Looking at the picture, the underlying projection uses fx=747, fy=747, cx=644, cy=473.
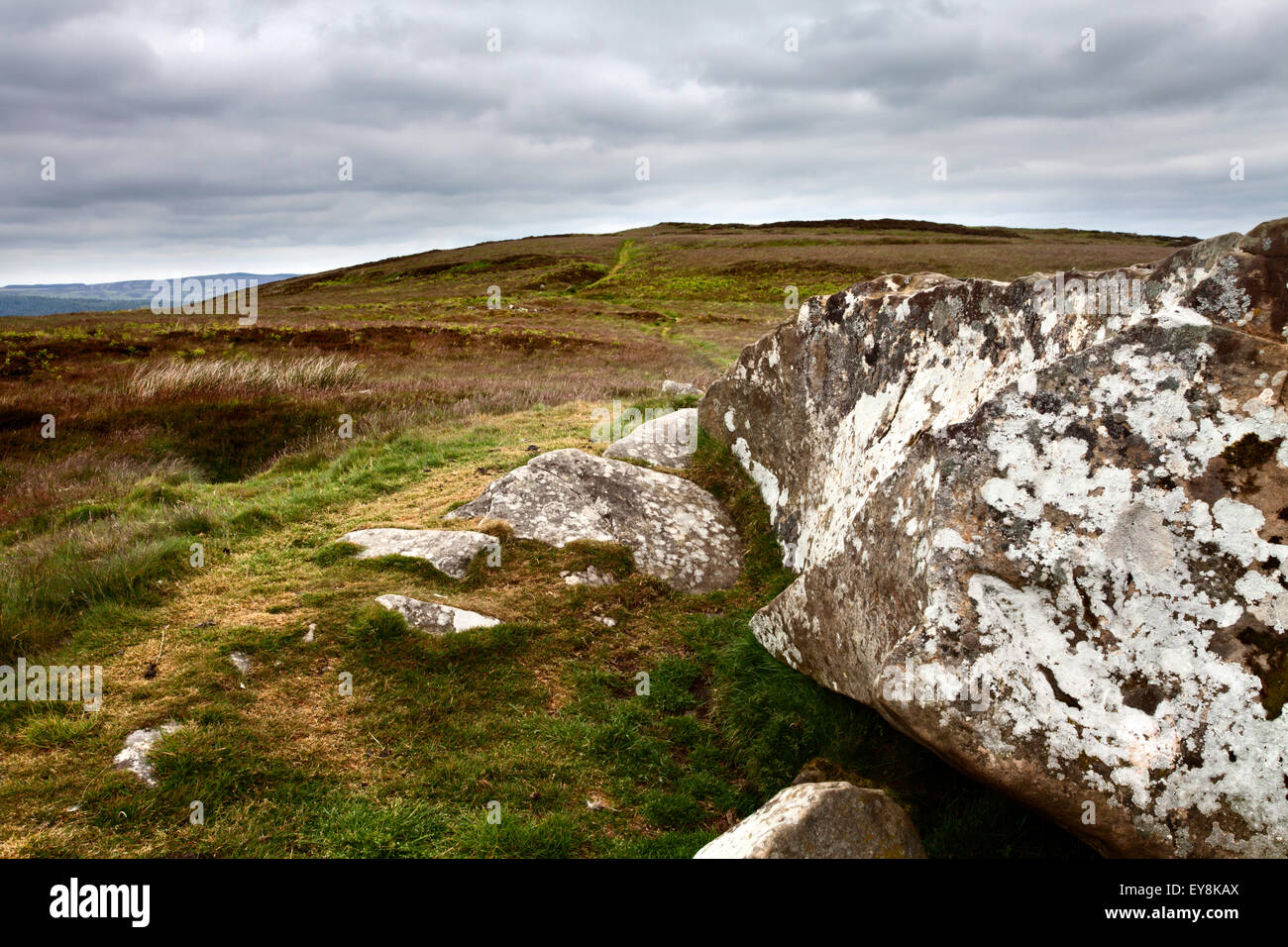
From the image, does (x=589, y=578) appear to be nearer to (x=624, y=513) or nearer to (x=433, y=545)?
(x=624, y=513)

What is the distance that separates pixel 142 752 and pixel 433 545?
3307mm

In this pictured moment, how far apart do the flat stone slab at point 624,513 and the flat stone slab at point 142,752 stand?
3753 millimetres

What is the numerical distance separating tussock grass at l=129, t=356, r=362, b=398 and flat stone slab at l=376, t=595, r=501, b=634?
567 inches

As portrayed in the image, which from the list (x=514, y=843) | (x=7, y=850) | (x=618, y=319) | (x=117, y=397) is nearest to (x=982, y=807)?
(x=514, y=843)

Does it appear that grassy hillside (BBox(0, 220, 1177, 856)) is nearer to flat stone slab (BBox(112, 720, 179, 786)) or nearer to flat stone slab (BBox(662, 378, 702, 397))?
flat stone slab (BBox(112, 720, 179, 786))

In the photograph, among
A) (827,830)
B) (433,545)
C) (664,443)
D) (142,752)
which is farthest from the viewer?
(664,443)

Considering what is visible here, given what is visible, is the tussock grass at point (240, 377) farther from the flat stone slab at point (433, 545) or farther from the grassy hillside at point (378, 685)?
the flat stone slab at point (433, 545)

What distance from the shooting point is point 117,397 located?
59.1ft

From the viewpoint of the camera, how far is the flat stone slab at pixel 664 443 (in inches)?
404

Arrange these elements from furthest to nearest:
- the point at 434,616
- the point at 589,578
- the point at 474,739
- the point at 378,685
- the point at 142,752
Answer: the point at 589,578 → the point at 434,616 → the point at 378,685 → the point at 474,739 → the point at 142,752

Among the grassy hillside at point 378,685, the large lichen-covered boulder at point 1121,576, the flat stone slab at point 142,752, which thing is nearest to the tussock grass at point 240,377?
the grassy hillside at point 378,685

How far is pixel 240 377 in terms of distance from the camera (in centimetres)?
2022

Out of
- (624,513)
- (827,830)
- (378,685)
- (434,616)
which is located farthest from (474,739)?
(624,513)

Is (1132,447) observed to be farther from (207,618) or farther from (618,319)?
(618,319)
